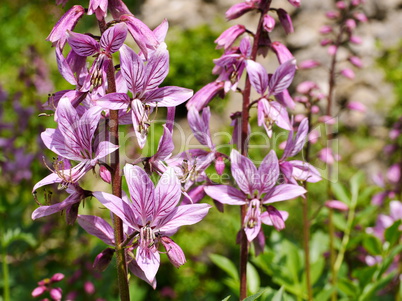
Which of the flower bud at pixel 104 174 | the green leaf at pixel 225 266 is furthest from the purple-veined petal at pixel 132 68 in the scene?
the green leaf at pixel 225 266

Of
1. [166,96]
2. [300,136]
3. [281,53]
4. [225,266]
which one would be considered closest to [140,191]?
[166,96]

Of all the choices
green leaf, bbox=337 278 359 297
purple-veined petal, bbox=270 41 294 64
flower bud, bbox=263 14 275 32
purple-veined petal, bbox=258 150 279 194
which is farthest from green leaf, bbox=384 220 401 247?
flower bud, bbox=263 14 275 32

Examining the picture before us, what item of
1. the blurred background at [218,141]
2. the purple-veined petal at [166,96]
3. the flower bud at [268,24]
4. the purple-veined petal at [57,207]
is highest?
the flower bud at [268,24]

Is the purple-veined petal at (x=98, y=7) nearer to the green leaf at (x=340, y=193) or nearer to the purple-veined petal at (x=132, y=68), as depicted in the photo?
the purple-veined petal at (x=132, y=68)

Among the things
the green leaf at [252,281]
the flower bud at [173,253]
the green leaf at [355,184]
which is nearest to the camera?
the flower bud at [173,253]

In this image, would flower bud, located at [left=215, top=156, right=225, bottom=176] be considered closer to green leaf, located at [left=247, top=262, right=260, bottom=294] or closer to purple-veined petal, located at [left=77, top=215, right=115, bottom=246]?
purple-veined petal, located at [left=77, top=215, right=115, bottom=246]

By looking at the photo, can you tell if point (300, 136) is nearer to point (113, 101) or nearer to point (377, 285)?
Answer: point (113, 101)
